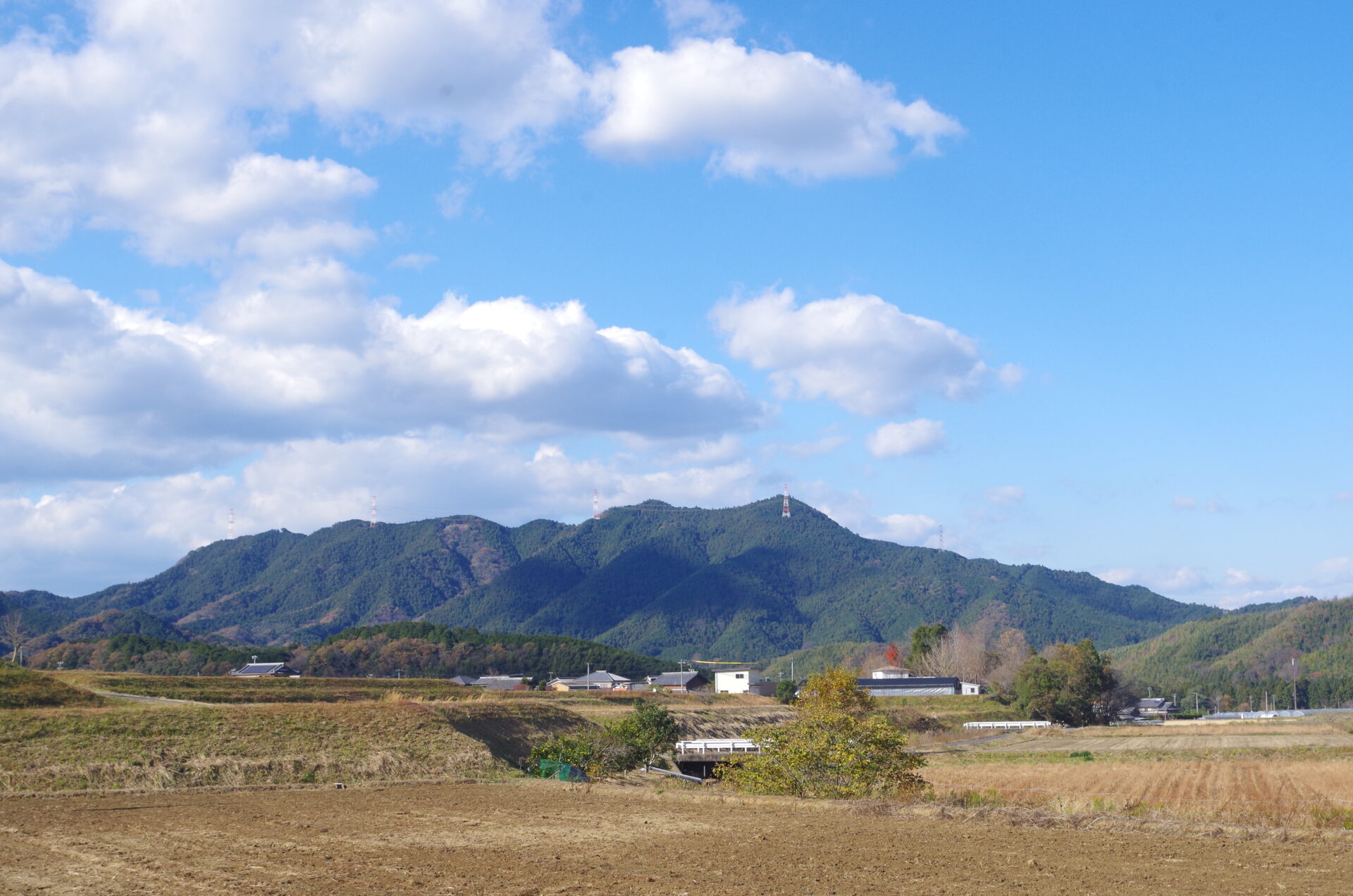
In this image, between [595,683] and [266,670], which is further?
[595,683]

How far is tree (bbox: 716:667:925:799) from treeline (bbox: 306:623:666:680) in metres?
112

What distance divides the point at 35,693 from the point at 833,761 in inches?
1381

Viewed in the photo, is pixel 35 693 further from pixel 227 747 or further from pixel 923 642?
pixel 923 642

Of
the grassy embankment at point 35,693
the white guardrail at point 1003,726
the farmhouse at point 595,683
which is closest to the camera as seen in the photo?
the grassy embankment at point 35,693

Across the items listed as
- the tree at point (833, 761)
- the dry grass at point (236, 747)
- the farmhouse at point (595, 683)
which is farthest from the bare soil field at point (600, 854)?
the farmhouse at point (595, 683)

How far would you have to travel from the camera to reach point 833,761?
30.0 metres

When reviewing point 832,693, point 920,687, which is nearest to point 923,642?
point 920,687

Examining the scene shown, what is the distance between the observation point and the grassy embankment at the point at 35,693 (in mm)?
42531

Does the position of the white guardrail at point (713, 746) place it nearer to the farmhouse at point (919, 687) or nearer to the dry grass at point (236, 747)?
the dry grass at point (236, 747)

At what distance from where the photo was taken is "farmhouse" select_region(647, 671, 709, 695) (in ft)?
401

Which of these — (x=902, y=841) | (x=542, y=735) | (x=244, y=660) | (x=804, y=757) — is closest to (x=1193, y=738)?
(x=542, y=735)

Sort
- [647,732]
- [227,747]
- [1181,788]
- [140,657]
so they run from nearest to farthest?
[227,747] < [647,732] < [1181,788] < [140,657]

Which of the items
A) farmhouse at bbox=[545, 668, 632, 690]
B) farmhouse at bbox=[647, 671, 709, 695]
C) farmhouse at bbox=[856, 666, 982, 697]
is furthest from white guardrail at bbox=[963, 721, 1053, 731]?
farmhouse at bbox=[545, 668, 632, 690]

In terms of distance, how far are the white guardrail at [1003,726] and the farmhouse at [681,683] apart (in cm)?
3464
